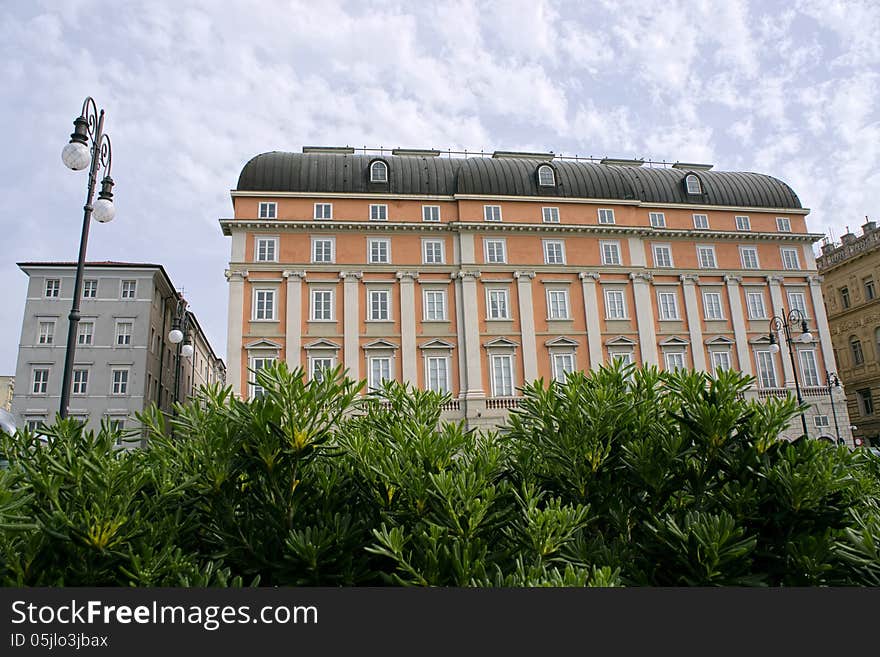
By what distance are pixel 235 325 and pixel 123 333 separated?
46.2 feet

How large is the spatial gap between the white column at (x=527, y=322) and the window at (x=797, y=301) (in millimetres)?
18194

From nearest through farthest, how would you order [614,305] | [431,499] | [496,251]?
[431,499]
[496,251]
[614,305]

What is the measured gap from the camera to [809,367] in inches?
1524

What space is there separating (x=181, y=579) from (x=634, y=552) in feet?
5.87

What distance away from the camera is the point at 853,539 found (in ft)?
7.54

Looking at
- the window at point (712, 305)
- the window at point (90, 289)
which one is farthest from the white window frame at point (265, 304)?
the window at point (712, 305)

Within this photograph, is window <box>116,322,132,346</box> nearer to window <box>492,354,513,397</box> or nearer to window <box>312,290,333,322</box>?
window <box>312,290,333,322</box>

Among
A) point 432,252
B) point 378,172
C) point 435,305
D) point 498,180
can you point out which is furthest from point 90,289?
point 498,180

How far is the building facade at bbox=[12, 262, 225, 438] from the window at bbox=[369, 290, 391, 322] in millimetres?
14516

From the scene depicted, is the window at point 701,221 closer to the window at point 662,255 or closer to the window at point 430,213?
the window at point 662,255

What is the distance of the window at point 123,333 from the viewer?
1693 inches

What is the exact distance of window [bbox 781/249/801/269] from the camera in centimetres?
4128

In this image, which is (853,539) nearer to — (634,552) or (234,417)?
(634,552)

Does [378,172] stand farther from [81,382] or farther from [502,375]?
[81,382]
